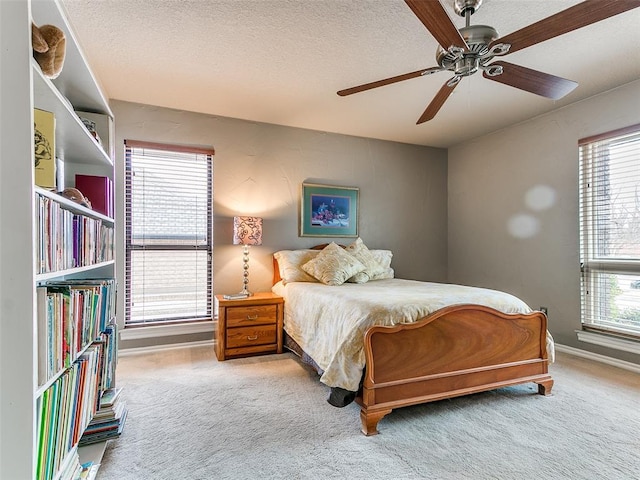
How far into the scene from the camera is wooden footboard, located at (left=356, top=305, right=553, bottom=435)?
6.12 feet

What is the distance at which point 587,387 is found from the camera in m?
2.43

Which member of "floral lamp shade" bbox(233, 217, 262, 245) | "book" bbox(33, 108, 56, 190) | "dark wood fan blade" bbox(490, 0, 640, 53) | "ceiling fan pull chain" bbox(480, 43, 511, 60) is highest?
"dark wood fan blade" bbox(490, 0, 640, 53)

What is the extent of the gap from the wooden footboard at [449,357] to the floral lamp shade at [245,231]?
6.08 ft

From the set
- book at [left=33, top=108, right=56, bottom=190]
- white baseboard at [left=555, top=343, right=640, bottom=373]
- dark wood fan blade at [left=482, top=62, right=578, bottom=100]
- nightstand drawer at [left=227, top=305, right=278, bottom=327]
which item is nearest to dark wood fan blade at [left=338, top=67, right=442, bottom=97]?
dark wood fan blade at [left=482, top=62, right=578, bottom=100]

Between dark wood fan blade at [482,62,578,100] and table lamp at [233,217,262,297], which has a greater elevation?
dark wood fan blade at [482,62,578,100]

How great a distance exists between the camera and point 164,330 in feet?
10.9

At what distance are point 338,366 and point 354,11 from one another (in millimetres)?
2145

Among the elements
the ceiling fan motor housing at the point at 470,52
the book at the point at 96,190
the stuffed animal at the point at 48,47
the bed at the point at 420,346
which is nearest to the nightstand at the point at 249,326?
the bed at the point at 420,346

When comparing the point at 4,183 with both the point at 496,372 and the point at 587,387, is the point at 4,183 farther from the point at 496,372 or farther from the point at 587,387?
the point at 587,387

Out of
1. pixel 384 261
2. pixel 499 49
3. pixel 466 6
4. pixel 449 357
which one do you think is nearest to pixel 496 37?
pixel 499 49

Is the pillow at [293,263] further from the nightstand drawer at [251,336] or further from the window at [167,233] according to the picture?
the window at [167,233]

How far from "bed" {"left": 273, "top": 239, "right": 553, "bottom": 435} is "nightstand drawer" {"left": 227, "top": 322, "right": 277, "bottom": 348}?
28.9 inches

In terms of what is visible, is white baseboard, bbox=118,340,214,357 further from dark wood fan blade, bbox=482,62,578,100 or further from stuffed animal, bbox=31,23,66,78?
dark wood fan blade, bbox=482,62,578,100

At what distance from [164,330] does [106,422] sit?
1626mm
